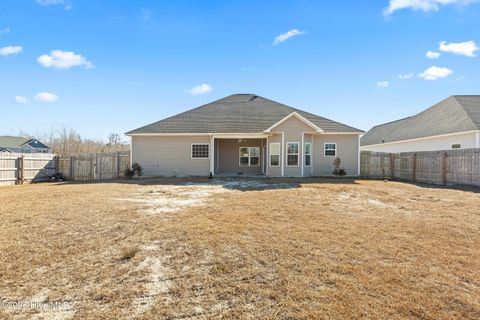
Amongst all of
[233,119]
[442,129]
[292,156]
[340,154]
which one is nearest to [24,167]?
[233,119]

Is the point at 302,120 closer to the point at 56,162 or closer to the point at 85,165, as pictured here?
the point at 85,165

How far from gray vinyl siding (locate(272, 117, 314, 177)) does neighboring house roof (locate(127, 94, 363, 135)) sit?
1.41 metres

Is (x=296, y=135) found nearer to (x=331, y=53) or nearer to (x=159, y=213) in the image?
(x=331, y=53)

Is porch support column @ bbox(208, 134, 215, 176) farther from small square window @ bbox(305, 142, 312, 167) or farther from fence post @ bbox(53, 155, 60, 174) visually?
fence post @ bbox(53, 155, 60, 174)

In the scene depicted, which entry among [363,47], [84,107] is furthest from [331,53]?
[84,107]

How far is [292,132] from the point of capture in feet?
57.7

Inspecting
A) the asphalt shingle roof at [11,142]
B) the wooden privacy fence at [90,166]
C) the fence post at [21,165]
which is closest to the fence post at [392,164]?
the wooden privacy fence at [90,166]

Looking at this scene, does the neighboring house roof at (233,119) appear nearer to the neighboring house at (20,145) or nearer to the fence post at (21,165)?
the fence post at (21,165)

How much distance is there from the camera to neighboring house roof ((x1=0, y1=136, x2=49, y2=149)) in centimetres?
3844

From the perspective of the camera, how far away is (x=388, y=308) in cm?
297

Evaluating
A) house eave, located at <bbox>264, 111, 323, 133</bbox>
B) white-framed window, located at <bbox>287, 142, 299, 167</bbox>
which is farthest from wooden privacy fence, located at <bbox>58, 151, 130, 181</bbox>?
white-framed window, located at <bbox>287, 142, 299, 167</bbox>

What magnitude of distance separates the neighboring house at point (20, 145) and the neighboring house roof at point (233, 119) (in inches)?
1242

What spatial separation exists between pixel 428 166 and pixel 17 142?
4908 centimetres

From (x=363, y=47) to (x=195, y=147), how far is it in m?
11.4
